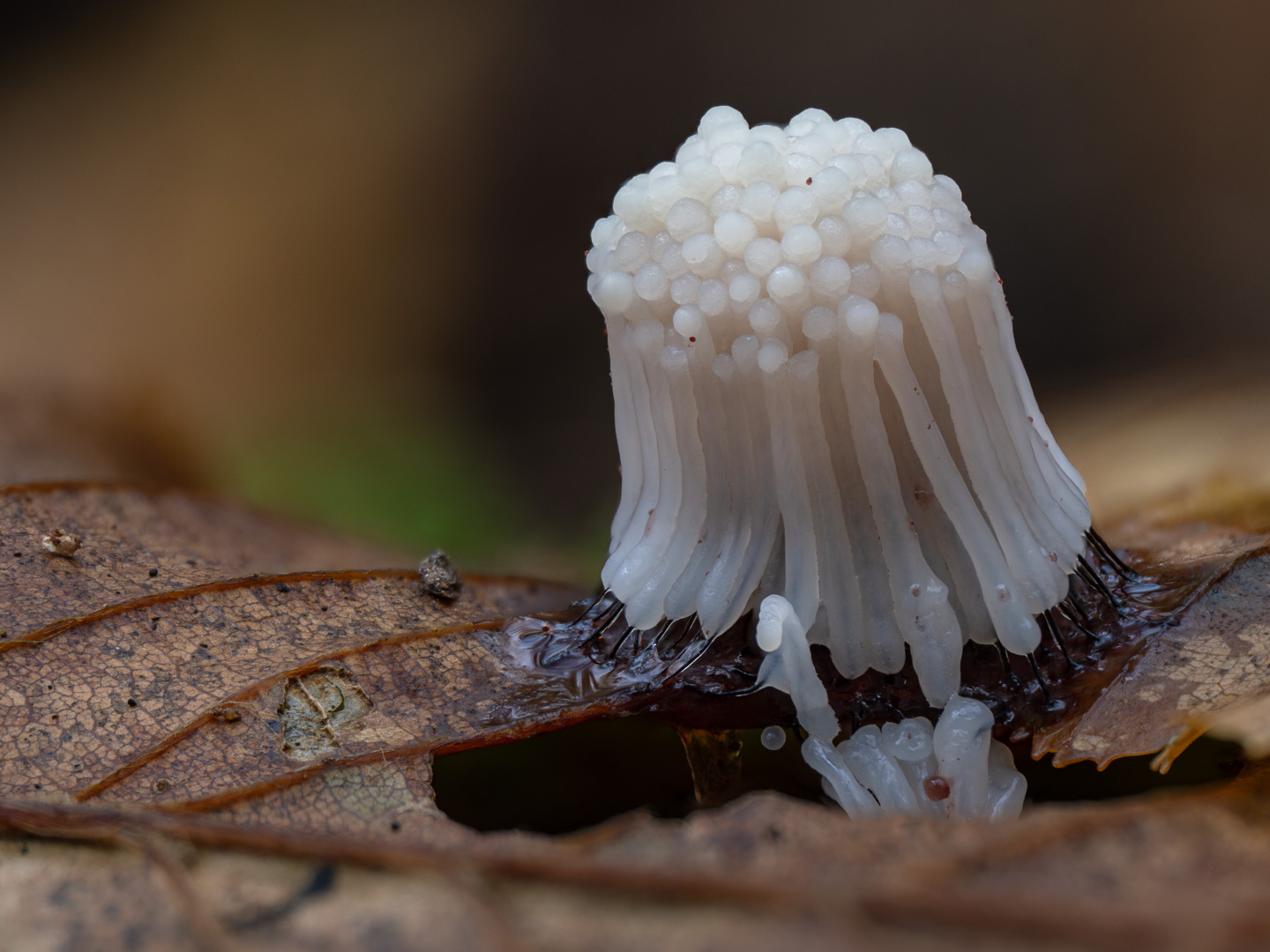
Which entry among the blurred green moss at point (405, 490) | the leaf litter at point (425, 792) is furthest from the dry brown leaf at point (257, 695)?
the blurred green moss at point (405, 490)

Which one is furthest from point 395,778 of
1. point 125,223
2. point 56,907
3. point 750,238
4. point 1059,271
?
point 1059,271

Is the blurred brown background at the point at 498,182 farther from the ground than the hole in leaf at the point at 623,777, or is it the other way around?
the blurred brown background at the point at 498,182

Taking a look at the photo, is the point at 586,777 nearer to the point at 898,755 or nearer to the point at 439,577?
the point at 439,577

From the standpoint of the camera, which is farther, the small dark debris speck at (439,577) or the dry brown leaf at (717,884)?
the small dark debris speck at (439,577)

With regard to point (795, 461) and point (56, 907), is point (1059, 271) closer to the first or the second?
point (795, 461)

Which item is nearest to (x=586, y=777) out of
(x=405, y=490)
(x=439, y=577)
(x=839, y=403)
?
(x=439, y=577)

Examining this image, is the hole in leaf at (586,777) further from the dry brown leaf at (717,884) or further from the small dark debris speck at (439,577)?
the dry brown leaf at (717,884)

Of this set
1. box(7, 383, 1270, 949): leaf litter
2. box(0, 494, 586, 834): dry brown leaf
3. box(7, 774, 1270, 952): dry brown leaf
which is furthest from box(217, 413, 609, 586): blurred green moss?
box(7, 774, 1270, 952): dry brown leaf
